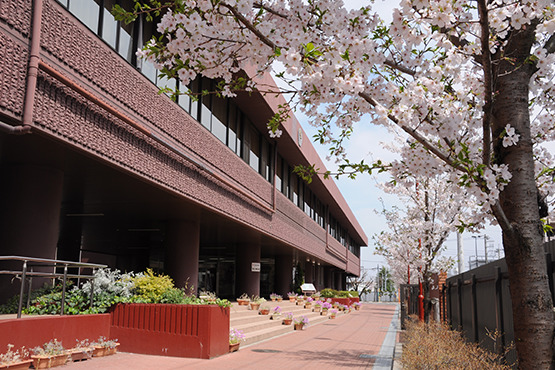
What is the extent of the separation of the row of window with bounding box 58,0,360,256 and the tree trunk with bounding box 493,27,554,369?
130 inches

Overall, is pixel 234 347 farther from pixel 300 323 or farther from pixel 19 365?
pixel 300 323

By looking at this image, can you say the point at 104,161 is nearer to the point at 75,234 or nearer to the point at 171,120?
the point at 171,120

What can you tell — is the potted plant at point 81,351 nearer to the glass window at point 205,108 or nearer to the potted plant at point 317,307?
the glass window at point 205,108

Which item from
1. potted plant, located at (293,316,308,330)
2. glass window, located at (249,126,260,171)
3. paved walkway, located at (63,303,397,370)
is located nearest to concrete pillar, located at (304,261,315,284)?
potted plant, located at (293,316,308,330)

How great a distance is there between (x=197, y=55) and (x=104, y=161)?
5.81 metres

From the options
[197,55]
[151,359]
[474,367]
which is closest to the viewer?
Answer: [197,55]

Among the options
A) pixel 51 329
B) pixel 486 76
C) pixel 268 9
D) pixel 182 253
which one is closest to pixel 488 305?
pixel 486 76

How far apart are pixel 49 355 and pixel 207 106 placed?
10.3m

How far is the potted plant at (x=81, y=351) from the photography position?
10062 mm

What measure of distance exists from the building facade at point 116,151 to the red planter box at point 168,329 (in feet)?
8.11

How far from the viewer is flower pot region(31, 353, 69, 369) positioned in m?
8.83

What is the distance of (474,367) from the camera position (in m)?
7.54

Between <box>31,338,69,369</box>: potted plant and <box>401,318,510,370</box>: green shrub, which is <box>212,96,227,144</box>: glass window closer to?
<box>31,338,69,369</box>: potted plant

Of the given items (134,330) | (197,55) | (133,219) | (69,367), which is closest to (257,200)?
(133,219)
